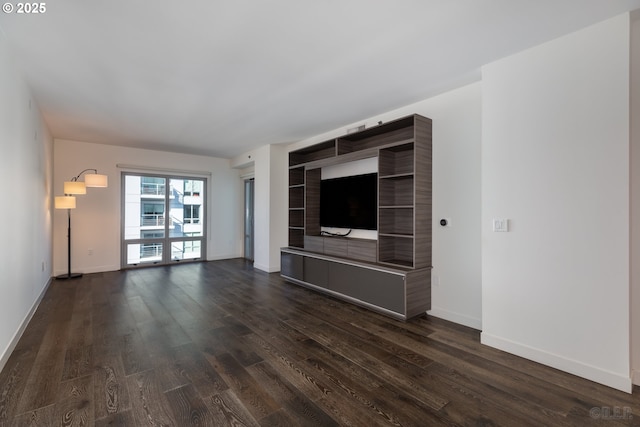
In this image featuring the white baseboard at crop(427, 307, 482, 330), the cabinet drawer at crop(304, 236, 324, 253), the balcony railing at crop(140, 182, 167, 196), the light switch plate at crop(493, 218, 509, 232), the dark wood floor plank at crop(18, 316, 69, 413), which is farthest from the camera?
the balcony railing at crop(140, 182, 167, 196)

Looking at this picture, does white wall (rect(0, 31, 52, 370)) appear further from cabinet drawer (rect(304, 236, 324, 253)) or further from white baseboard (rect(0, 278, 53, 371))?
cabinet drawer (rect(304, 236, 324, 253))

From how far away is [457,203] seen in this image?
10.7 ft

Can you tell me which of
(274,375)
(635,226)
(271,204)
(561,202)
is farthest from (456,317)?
(271,204)

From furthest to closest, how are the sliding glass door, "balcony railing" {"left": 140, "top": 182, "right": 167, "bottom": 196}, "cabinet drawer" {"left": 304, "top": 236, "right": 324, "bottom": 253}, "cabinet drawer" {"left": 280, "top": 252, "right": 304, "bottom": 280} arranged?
"balcony railing" {"left": 140, "top": 182, "right": 167, "bottom": 196} < the sliding glass door < "cabinet drawer" {"left": 280, "top": 252, "right": 304, "bottom": 280} < "cabinet drawer" {"left": 304, "top": 236, "right": 324, "bottom": 253}

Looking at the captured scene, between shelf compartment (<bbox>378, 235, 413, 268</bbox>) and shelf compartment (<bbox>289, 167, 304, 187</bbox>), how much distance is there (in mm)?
2183

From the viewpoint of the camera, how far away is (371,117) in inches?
166

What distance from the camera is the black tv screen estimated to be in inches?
159

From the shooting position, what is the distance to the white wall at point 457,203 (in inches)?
123

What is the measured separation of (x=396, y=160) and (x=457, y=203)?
100 centimetres

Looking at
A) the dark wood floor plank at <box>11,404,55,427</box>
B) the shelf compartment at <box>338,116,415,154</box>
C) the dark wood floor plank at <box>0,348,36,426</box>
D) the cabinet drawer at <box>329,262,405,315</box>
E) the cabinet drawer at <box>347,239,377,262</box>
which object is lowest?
the dark wood floor plank at <box>11,404,55,427</box>

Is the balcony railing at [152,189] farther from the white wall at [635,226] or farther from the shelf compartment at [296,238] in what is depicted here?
the white wall at [635,226]

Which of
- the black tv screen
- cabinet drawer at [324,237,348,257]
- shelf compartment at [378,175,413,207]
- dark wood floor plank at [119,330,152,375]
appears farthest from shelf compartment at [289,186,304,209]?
dark wood floor plank at [119,330,152,375]

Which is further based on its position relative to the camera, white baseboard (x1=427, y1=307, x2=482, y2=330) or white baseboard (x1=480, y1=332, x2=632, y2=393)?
white baseboard (x1=427, y1=307, x2=482, y2=330)

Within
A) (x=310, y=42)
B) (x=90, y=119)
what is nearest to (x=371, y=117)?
(x=310, y=42)
